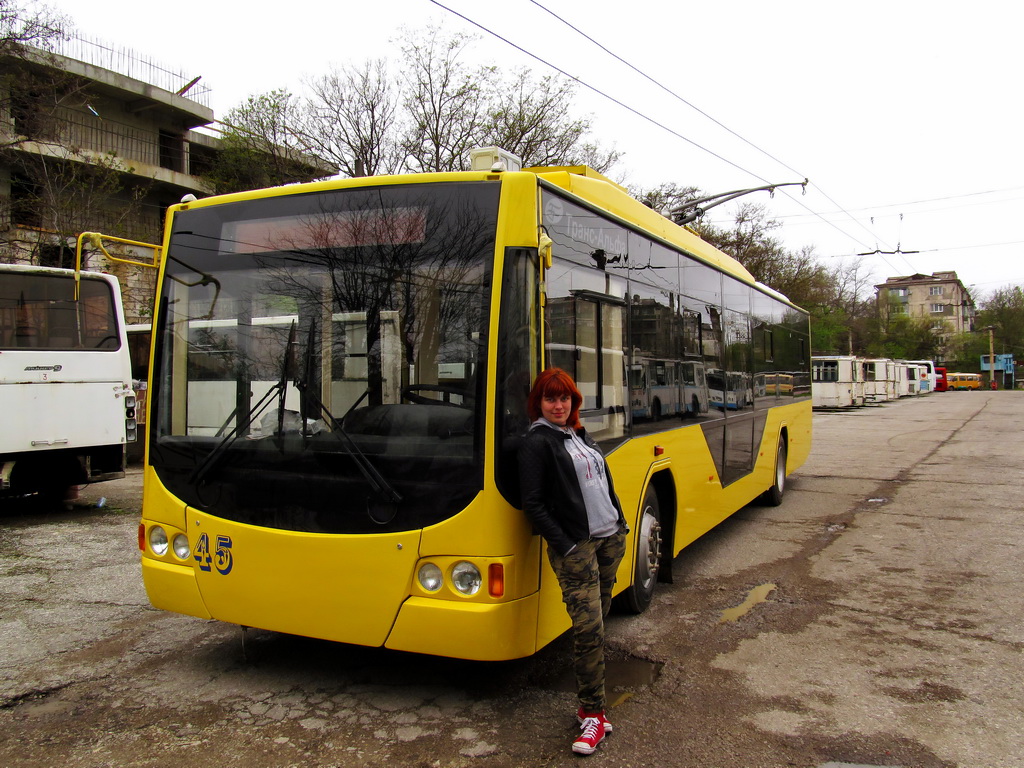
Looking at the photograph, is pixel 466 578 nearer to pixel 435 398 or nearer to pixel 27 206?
pixel 435 398

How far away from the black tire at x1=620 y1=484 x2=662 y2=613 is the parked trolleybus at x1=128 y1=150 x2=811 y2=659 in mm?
637

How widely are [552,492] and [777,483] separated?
7.49 m

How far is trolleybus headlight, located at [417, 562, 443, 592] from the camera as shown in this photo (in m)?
3.69

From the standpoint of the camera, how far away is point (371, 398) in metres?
3.89

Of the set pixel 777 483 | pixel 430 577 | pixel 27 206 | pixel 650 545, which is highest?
pixel 27 206

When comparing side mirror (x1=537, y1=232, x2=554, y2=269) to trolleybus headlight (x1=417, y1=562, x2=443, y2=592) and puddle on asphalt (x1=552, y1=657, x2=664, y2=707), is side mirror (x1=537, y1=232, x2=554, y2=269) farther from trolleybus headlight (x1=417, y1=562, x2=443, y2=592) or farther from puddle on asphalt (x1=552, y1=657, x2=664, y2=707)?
puddle on asphalt (x1=552, y1=657, x2=664, y2=707)

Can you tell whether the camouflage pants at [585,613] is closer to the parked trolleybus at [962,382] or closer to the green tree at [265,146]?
the green tree at [265,146]

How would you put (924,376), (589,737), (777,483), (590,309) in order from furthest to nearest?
1. (924,376)
2. (777,483)
3. (590,309)
4. (589,737)

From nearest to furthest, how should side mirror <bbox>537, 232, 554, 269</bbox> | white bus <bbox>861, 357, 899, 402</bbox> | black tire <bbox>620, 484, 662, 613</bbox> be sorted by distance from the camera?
side mirror <bbox>537, 232, 554, 269</bbox>, black tire <bbox>620, 484, 662, 613</bbox>, white bus <bbox>861, 357, 899, 402</bbox>

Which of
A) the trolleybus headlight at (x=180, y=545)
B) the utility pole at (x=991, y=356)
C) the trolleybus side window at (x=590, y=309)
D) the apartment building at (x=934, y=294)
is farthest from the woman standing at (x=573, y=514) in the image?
the apartment building at (x=934, y=294)

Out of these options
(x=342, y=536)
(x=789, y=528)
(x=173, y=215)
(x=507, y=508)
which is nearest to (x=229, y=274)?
(x=173, y=215)

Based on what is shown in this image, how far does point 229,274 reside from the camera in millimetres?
4281

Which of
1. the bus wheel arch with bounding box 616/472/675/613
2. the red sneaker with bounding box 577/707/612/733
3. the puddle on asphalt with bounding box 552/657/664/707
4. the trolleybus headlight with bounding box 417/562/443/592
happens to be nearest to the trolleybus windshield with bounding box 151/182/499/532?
the trolleybus headlight with bounding box 417/562/443/592

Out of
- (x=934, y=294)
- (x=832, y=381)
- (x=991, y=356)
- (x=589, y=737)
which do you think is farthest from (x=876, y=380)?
(x=934, y=294)
